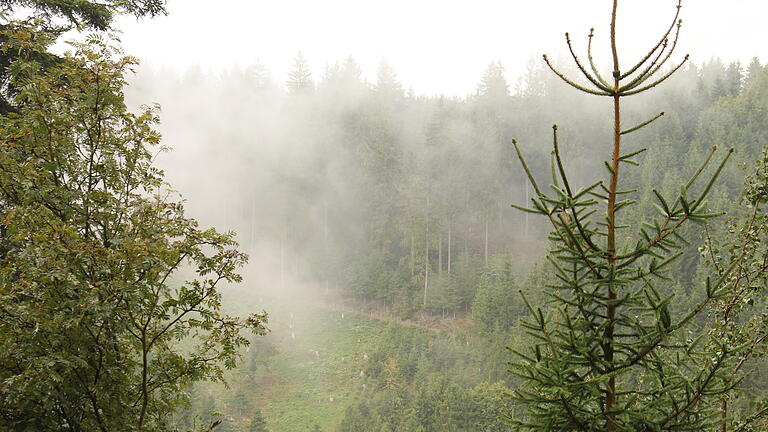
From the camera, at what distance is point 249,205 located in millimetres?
56656

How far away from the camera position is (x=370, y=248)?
166 feet

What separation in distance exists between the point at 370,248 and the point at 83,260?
46.9 m

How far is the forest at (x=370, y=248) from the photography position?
305 cm

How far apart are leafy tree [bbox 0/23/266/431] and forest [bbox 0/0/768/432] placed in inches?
1.0

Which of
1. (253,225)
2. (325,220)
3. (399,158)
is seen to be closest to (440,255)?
(399,158)

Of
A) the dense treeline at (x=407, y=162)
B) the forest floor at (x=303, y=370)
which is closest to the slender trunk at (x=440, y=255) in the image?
the dense treeline at (x=407, y=162)

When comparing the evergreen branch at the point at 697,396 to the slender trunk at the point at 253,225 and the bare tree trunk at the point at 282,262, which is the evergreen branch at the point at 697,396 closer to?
the bare tree trunk at the point at 282,262

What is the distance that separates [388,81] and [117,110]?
6016 cm

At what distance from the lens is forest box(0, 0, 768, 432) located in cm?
305

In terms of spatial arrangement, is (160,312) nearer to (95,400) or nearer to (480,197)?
(95,400)

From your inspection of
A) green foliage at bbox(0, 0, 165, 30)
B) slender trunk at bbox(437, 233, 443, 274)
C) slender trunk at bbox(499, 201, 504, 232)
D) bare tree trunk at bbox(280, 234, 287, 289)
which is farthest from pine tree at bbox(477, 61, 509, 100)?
green foliage at bbox(0, 0, 165, 30)

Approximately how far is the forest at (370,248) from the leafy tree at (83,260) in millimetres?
26

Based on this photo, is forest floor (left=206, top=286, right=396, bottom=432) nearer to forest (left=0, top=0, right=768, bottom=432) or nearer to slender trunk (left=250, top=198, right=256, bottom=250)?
forest (left=0, top=0, right=768, bottom=432)

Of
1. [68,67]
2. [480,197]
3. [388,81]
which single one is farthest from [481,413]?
[388,81]
